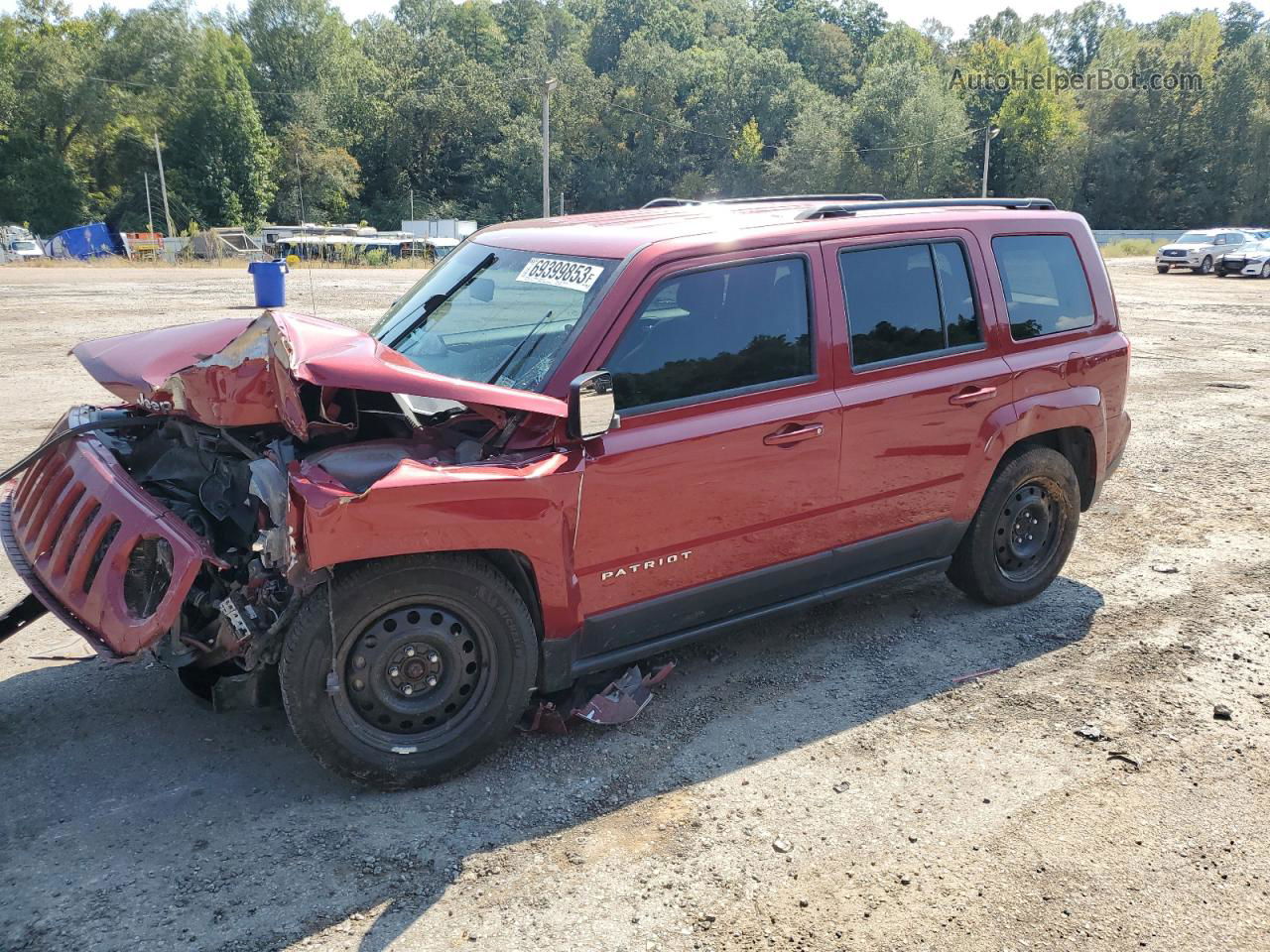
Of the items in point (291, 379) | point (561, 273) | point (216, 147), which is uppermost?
point (216, 147)

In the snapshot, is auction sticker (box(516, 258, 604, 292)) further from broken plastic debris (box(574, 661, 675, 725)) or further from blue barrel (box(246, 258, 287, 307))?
blue barrel (box(246, 258, 287, 307))

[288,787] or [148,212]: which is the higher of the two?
[148,212]

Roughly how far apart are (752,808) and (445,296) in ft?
8.36

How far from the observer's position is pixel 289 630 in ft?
10.7

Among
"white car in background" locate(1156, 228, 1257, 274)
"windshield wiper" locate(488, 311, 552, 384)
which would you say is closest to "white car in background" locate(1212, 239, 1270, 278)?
"white car in background" locate(1156, 228, 1257, 274)

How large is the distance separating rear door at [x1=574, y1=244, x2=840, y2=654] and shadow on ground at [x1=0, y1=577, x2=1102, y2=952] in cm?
48

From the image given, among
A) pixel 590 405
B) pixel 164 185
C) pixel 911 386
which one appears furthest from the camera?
pixel 164 185

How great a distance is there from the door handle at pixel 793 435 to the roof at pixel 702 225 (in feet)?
2.62

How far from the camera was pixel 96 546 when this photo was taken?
3.38 metres

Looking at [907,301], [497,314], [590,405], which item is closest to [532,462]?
[590,405]

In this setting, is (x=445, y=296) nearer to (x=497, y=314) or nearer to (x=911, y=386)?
(x=497, y=314)

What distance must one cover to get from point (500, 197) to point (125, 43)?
2917cm

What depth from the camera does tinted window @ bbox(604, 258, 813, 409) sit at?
379cm

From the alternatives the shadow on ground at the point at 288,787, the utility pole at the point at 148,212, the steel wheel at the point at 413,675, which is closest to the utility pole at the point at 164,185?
the utility pole at the point at 148,212
